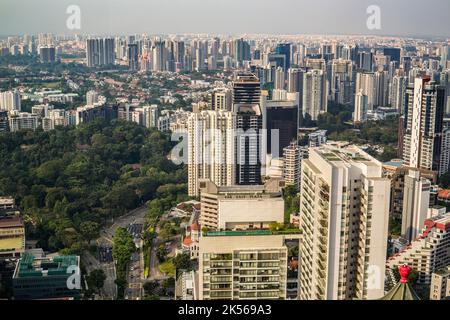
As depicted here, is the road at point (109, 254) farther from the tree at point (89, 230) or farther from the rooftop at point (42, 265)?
the rooftop at point (42, 265)

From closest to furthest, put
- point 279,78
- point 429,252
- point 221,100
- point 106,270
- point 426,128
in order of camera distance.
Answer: point 429,252
point 106,270
point 426,128
point 221,100
point 279,78

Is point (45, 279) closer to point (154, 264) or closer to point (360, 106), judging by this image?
point (154, 264)

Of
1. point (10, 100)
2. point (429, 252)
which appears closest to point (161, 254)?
point (429, 252)

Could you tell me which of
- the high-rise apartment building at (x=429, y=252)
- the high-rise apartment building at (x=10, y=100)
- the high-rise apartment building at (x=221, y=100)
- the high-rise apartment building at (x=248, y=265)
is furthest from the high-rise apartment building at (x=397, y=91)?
the high-rise apartment building at (x=248, y=265)

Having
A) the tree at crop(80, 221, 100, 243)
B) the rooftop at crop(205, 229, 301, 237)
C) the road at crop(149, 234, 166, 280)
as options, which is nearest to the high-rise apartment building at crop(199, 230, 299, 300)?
the rooftop at crop(205, 229, 301, 237)

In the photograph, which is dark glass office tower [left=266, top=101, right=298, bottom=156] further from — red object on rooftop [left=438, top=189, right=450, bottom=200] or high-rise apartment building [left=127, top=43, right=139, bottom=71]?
high-rise apartment building [left=127, top=43, right=139, bottom=71]

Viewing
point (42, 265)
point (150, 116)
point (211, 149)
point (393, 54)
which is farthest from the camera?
point (150, 116)
